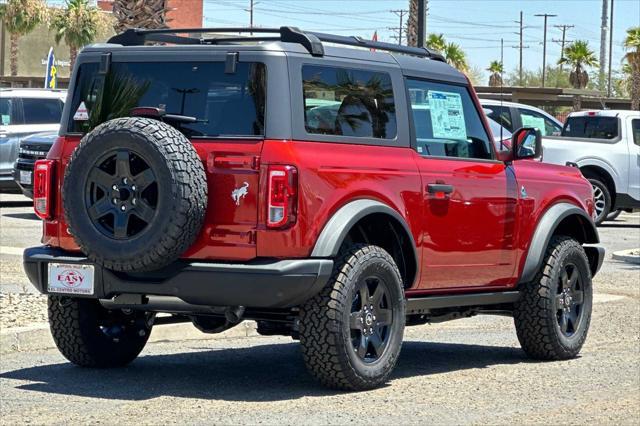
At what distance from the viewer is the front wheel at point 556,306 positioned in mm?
10219

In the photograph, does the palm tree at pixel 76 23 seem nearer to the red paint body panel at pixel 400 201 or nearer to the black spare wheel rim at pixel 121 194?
the red paint body panel at pixel 400 201

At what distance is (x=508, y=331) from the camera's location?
40.2 feet

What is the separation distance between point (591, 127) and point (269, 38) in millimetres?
17204

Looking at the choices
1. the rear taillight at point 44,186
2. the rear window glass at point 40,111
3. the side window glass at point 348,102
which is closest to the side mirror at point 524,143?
the side window glass at point 348,102

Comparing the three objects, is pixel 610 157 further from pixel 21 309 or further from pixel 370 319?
pixel 370 319

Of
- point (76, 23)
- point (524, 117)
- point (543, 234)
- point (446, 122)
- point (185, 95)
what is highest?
point (76, 23)

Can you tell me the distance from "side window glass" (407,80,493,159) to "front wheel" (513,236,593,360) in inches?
38.5

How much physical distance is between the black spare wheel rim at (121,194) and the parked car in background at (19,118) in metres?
17.8

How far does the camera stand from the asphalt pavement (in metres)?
7.81

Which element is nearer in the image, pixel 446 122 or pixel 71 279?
pixel 71 279

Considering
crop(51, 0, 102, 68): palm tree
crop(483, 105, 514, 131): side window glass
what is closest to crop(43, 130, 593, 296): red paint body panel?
crop(483, 105, 514, 131): side window glass

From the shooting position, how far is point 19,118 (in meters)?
26.0

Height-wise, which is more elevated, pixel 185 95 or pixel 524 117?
pixel 524 117

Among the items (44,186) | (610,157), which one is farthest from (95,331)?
(610,157)
